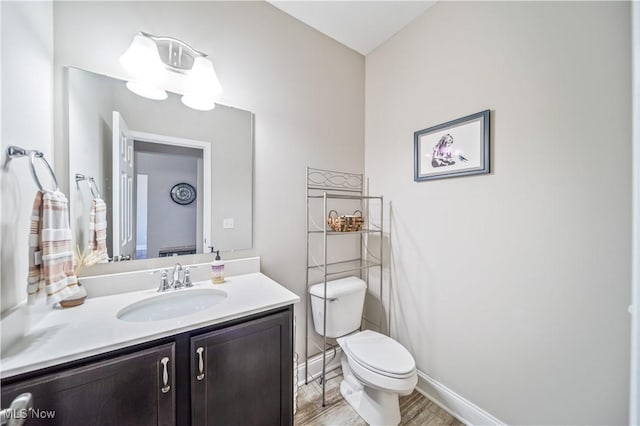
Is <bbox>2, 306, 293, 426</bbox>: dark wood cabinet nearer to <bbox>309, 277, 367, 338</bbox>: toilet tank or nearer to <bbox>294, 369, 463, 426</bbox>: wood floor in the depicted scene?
<bbox>294, 369, 463, 426</bbox>: wood floor

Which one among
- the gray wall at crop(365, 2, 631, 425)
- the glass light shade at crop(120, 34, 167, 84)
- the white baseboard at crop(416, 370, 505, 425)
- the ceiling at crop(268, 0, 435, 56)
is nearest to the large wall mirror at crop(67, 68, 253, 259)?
the glass light shade at crop(120, 34, 167, 84)

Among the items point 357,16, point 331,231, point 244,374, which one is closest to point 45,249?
point 244,374

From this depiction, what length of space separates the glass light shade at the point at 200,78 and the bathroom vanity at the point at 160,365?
114 cm

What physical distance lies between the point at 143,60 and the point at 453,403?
105 inches

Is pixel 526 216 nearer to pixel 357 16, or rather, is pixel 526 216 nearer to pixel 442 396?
pixel 442 396

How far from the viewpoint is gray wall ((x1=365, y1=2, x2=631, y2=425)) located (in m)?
1.00

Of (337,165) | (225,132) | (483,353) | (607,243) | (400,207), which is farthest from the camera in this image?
(337,165)

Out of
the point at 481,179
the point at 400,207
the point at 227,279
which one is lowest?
the point at 227,279

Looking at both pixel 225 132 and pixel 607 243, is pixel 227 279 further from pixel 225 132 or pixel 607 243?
pixel 607 243

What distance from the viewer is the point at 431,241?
1644mm

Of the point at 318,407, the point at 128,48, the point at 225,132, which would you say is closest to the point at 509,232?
the point at 318,407

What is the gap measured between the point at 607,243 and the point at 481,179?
0.57 m

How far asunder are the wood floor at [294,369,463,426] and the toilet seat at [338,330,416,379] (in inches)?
15.2

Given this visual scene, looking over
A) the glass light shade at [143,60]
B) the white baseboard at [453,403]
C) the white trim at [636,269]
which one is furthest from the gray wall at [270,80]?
the white trim at [636,269]
